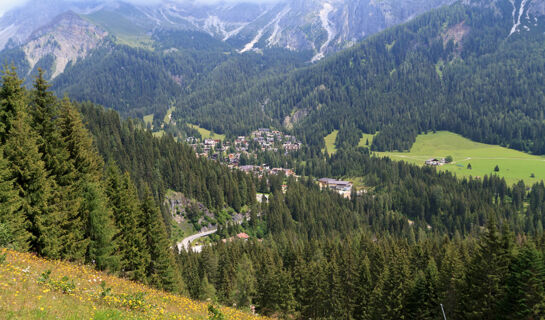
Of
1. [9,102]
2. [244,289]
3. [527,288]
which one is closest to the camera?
[9,102]

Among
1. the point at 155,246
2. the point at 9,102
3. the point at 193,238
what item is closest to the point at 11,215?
the point at 9,102

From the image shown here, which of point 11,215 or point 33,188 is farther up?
point 33,188

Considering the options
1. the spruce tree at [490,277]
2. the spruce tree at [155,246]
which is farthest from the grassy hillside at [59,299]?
the spruce tree at [490,277]

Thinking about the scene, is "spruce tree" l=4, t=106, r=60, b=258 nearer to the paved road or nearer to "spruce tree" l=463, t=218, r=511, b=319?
"spruce tree" l=463, t=218, r=511, b=319

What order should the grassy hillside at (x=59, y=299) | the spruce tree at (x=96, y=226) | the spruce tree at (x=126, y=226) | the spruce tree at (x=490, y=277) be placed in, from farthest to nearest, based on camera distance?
the spruce tree at (x=490, y=277)
the spruce tree at (x=126, y=226)
the spruce tree at (x=96, y=226)
the grassy hillside at (x=59, y=299)

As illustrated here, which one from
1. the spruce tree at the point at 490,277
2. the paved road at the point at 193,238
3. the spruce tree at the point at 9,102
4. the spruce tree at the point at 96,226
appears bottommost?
the paved road at the point at 193,238

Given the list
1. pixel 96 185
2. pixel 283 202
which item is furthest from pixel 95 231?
pixel 283 202

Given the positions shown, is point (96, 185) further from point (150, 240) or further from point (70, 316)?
point (70, 316)

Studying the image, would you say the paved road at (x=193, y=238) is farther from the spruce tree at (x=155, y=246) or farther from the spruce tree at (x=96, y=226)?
the spruce tree at (x=96, y=226)

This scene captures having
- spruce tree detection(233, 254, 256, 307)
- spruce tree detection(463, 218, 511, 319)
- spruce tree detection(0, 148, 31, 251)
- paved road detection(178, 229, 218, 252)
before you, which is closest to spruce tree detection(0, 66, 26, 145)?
spruce tree detection(0, 148, 31, 251)

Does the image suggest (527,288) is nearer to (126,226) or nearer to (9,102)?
(126,226)

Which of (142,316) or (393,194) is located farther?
(393,194)
